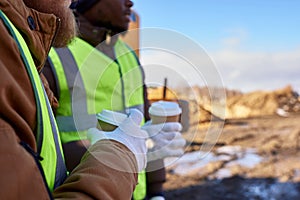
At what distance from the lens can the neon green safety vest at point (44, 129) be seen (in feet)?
2.04

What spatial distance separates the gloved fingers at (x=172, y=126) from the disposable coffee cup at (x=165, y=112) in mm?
14

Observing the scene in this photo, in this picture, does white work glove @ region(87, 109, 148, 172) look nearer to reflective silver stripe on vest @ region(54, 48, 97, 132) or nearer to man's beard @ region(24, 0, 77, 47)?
man's beard @ region(24, 0, 77, 47)

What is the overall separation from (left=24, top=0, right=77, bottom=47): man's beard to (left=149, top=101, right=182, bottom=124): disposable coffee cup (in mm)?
318

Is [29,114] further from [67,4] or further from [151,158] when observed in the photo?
[151,158]

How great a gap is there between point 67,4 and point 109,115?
0.28m

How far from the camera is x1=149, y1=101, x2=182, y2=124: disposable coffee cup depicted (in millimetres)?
1134

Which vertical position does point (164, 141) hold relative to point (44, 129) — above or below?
below

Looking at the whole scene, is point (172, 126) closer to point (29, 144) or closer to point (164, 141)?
point (164, 141)

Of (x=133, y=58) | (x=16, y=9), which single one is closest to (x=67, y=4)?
(x=16, y=9)

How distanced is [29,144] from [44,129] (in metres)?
0.05

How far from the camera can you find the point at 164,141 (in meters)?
1.19

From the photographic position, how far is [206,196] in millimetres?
4348

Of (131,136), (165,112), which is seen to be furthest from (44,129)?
(165,112)

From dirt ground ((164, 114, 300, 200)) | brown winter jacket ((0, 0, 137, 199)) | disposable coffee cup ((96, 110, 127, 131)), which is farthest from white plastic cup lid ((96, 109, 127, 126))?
dirt ground ((164, 114, 300, 200))
